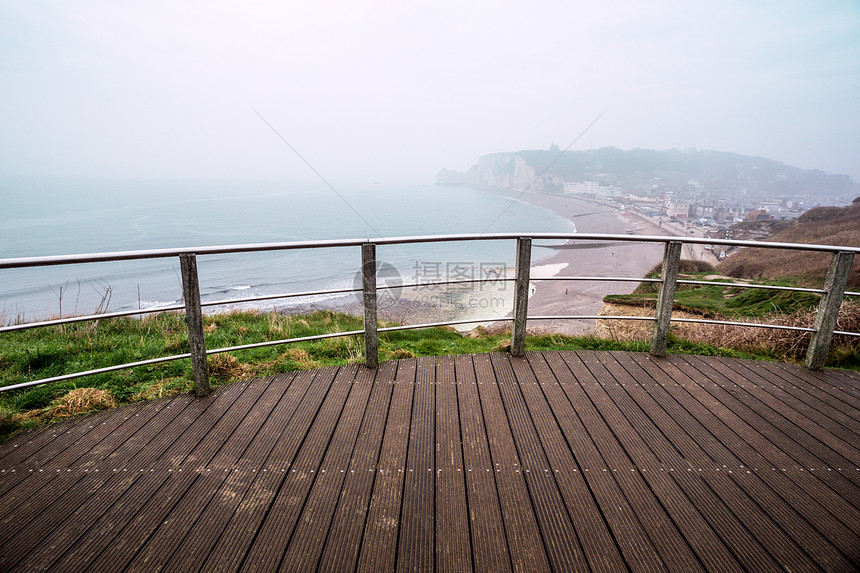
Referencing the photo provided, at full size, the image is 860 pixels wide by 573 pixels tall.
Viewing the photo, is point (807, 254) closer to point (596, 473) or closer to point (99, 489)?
point (596, 473)

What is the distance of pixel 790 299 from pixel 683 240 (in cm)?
655

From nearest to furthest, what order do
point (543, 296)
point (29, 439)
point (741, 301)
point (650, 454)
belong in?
point (650, 454), point (29, 439), point (741, 301), point (543, 296)

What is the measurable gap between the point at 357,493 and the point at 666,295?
3.11 meters

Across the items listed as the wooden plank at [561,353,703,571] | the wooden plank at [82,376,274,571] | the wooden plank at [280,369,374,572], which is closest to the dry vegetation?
the wooden plank at [561,353,703,571]

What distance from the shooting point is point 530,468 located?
2.15 metres

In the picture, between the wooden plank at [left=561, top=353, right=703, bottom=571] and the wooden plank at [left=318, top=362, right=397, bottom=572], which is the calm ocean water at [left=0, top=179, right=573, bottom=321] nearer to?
the wooden plank at [left=318, top=362, right=397, bottom=572]

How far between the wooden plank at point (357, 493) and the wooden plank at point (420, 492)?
7.2 inches

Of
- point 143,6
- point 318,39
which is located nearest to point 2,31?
point 143,6

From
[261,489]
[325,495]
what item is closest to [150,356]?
[261,489]

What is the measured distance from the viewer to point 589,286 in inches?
1073

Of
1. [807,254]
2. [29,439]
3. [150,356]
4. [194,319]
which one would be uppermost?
[194,319]

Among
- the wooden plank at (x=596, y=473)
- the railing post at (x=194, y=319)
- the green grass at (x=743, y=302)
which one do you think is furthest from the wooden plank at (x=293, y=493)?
the green grass at (x=743, y=302)

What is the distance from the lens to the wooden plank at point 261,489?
1.60m

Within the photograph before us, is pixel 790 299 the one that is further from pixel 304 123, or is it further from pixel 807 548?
pixel 304 123
